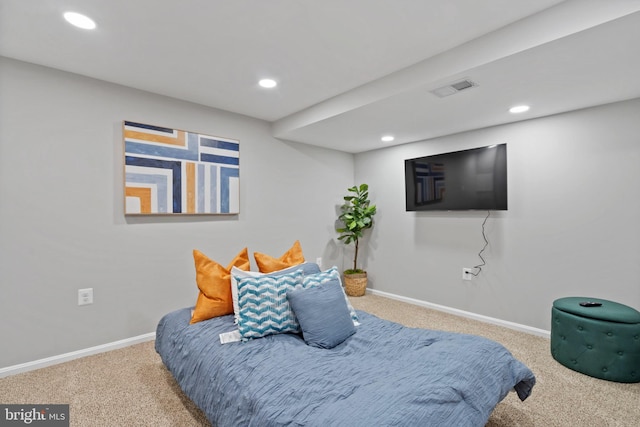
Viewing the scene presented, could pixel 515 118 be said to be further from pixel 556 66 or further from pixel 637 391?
pixel 637 391

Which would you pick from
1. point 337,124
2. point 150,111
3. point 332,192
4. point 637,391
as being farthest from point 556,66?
point 150,111

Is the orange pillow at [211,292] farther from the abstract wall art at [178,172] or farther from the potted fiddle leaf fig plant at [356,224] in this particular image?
the potted fiddle leaf fig plant at [356,224]

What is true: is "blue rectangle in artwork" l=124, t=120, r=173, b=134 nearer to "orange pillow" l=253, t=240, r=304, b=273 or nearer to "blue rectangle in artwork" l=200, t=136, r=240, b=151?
"blue rectangle in artwork" l=200, t=136, r=240, b=151

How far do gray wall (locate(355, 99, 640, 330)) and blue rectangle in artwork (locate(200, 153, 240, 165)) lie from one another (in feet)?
7.50

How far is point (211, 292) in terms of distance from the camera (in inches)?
86.6

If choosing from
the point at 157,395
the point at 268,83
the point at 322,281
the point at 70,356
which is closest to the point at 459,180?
the point at 322,281

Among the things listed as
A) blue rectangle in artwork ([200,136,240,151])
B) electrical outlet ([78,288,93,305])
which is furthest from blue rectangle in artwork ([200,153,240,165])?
electrical outlet ([78,288,93,305])

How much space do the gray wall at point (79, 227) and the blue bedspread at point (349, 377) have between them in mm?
1037

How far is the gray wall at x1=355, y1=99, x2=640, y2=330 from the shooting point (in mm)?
2590

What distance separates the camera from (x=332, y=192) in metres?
4.48

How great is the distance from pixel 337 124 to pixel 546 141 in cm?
208

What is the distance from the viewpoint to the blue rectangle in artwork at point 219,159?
3.09 metres

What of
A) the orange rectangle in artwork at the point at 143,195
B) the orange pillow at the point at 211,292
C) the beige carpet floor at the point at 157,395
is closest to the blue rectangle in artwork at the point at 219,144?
the orange rectangle in artwork at the point at 143,195

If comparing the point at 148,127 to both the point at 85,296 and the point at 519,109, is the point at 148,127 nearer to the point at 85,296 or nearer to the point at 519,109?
the point at 85,296
